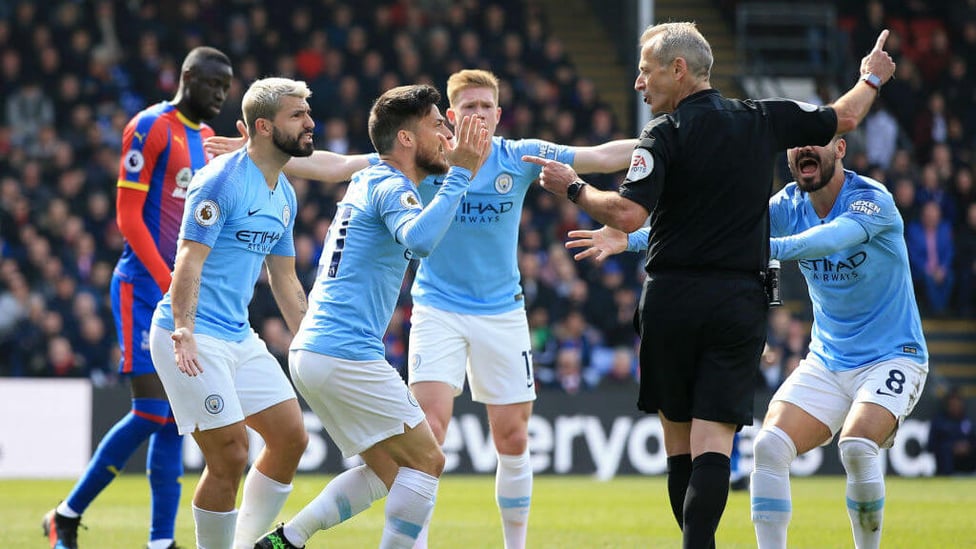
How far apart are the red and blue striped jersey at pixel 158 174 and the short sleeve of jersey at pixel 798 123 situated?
12.3 ft

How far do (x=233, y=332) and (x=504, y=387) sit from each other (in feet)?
6.05

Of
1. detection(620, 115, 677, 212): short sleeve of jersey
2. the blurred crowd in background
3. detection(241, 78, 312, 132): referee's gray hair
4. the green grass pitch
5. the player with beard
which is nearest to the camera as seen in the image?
detection(620, 115, 677, 212): short sleeve of jersey

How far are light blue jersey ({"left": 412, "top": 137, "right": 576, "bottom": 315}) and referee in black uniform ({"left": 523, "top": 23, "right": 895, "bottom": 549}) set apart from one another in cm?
166

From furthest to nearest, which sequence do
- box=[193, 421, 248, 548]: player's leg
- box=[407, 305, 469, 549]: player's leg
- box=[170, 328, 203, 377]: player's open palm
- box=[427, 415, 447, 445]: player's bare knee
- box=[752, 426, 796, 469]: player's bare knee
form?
1. box=[407, 305, 469, 549]: player's leg
2. box=[427, 415, 447, 445]: player's bare knee
3. box=[752, 426, 796, 469]: player's bare knee
4. box=[193, 421, 248, 548]: player's leg
5. box=[170, 328, 203, 377]: player's open palm

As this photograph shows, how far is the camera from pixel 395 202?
6344 mm

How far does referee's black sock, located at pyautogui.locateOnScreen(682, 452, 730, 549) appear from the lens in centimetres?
623

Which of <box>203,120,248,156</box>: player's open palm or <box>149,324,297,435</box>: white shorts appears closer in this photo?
<box>149,324,297,435</box>: white shorts

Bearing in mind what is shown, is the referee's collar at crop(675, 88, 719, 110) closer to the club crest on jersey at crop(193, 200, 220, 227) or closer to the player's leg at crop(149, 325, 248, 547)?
→ the club crest on jersey at crop(193, 200, 220, 227)

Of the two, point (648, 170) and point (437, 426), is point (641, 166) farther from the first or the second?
point (437, 426)

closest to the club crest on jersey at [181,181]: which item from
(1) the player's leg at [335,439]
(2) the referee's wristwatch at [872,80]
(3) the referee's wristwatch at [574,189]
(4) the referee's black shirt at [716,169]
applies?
(1) the player's leg at [335,439]

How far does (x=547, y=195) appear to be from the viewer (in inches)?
840

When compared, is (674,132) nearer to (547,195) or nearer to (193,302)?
(193,302)

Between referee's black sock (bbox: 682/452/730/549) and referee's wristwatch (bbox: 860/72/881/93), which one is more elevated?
referee's wristwatch (bbox: 860/72/881/93)

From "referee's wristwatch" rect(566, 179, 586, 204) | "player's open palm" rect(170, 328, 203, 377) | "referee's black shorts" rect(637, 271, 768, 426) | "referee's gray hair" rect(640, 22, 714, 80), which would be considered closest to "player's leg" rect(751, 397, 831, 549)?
"referee's black shorts" rect(637, 271, 768, 426)
